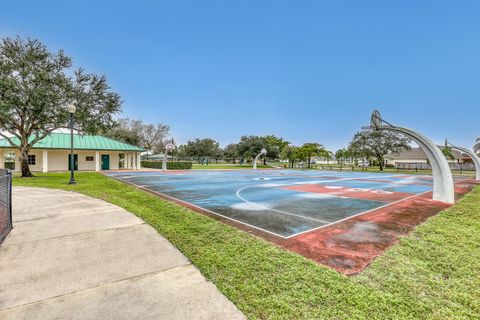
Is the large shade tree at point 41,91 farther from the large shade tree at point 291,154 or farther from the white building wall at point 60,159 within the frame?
the large shade tree at point 291,154

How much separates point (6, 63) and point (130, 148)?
16.7 meters

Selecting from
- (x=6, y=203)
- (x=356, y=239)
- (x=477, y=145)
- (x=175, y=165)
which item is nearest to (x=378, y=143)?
(x=477, y=145)

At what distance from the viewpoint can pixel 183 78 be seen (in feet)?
104

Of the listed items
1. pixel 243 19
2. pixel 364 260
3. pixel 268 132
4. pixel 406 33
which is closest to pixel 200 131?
pixel 268 132

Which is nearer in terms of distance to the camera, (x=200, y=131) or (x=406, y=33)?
(x=406, y=33)

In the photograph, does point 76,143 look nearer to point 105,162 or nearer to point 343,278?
point 105,162

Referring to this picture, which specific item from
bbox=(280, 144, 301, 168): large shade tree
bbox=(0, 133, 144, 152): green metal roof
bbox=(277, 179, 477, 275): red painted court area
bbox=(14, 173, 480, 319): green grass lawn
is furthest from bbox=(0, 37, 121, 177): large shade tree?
bbox=(280, 144, 301, 168): large shade tree

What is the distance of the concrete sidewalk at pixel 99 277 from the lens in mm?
2461

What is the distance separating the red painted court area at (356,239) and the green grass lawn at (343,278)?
237 millimetres

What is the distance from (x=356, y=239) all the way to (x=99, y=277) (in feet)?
15.7

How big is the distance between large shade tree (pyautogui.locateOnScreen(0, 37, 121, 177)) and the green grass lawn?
17994 millimetres

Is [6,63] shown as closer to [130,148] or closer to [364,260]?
[130,148]

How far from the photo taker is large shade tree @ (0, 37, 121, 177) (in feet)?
52.0

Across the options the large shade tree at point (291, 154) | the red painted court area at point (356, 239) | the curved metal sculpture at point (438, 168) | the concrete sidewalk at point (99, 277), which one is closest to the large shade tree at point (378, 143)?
the large shade tree at point (291, 154)
